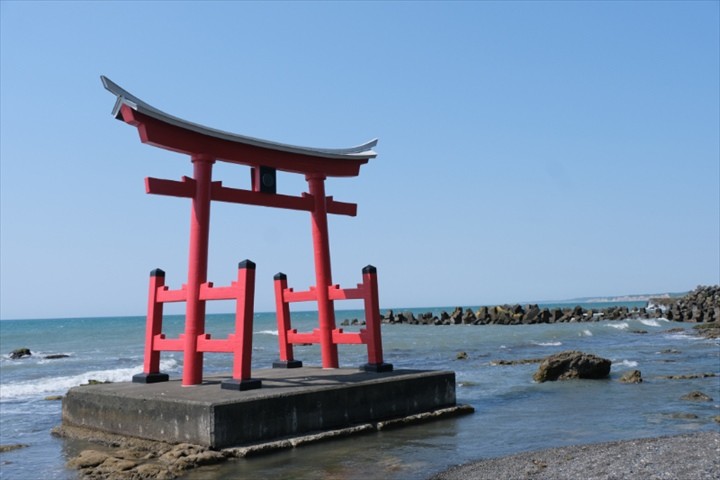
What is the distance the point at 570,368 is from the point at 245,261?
10.0 m

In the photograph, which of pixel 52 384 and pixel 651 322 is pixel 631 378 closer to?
pixel 52 384

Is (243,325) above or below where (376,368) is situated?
above

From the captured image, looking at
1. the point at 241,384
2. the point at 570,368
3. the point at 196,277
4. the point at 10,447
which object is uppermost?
the point at 196,277

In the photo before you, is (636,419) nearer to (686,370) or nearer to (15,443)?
(686,370)

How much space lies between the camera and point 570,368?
1619 centimetres

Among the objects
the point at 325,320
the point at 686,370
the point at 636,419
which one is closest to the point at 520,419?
the point at 636,419

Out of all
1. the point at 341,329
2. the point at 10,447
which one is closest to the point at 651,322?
the point at 341,329

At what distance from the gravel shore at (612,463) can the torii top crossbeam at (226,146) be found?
5858 mm

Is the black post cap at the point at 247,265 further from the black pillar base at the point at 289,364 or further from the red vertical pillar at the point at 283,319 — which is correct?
the black pillar base at the point at 289,364

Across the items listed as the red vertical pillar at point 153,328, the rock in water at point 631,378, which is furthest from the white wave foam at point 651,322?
the red vertical pillar at point 153,328

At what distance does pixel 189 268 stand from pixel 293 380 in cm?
237

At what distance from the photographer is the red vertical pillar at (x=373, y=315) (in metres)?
11.2

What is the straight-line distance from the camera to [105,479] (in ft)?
24.2

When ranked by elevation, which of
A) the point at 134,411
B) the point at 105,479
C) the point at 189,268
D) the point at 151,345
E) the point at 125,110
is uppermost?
the point at 125,110
